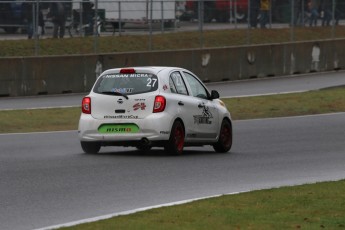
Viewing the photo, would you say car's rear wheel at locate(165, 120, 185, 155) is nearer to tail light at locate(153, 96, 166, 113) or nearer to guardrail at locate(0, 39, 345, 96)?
tail light at locate(153, 96, 166, 113)

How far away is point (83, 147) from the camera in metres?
18.1

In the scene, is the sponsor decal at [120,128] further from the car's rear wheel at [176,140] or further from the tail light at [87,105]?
the car's rear wheel at [176,140]

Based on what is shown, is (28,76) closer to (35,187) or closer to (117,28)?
(117,28)

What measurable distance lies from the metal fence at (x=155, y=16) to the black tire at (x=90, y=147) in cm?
1583

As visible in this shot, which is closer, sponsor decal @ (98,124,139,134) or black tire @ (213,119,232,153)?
sponsor decal @ (98,124,139,134)

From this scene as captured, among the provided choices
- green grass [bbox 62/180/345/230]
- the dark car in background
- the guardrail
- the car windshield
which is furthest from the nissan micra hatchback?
the dark car in background

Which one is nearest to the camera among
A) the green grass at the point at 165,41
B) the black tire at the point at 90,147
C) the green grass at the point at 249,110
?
the black tire at the point at 90,147

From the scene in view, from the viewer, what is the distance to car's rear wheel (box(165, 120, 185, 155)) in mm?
17688

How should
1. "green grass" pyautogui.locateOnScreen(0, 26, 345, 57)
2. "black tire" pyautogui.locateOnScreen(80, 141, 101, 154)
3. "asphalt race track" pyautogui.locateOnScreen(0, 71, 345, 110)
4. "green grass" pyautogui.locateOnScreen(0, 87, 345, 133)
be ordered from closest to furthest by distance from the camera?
"black tire" pyautogui.locateOnScreen(80, 141, 101, 154)
"green grass" pyautogui.locateOnScreen(0, 87, 345, 133)
"asphalt race track" pyautogui.locateOnScreen(0, 71, 345, 110)
"green grass" pyautogui.locateOnScreen(0, 26, 345, 57)

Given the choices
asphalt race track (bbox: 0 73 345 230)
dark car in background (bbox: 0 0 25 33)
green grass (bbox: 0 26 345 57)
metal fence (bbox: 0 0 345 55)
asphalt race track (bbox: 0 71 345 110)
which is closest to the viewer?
asphalt race track (bbox: 0 73 345 230)

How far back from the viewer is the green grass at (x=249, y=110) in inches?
965

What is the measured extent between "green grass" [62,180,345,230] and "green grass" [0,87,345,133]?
1202 centimetres

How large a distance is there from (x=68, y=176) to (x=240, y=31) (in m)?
29.0

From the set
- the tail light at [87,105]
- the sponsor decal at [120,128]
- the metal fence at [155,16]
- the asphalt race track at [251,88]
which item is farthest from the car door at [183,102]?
the metal fence at [155,16]
